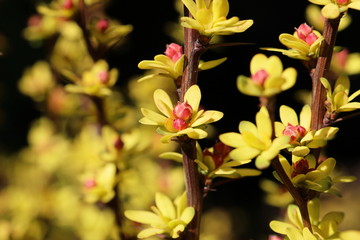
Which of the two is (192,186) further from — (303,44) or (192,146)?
(303,44)

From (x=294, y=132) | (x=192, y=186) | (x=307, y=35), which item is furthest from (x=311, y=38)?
(x=192, y=186)

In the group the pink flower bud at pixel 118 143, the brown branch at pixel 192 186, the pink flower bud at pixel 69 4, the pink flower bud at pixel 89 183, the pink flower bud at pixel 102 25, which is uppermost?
the pink flower bud at pixel 69 4

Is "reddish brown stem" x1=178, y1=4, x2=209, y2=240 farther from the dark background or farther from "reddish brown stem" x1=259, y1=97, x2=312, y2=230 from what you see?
the dark background

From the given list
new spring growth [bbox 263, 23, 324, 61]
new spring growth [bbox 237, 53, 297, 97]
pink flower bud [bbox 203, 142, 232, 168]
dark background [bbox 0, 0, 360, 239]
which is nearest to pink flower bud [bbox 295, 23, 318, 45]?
new spring growth [bbox 263, 23, 324, 61]

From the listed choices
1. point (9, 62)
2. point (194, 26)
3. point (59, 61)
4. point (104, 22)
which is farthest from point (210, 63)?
point (9, 62)

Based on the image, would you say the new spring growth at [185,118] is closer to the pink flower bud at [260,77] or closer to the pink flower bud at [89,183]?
the pink flower bud at [260,77]

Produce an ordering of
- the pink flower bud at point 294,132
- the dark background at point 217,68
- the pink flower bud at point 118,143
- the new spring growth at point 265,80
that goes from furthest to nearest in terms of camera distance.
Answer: the dark background at point 217,68, the pink flower bud at point 118,143, the pink flower bud at point 294,132, the new spring growth at point 265,80

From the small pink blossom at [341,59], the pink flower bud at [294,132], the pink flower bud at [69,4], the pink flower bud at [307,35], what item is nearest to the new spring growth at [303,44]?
the pink flower bud at [307,35]
